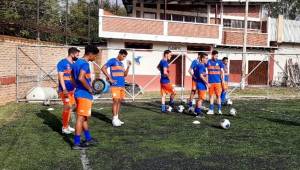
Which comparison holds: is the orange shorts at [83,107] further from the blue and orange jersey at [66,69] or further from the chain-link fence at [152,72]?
the chain-link fence at [152,72]

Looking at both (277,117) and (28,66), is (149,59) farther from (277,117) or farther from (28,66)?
(277,117)

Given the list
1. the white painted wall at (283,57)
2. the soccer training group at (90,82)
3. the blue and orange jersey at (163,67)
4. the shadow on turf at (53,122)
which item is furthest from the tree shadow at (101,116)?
the white painted wall at (283,57)

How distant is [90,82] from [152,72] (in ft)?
70.8

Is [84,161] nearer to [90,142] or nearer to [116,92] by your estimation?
[90,142]

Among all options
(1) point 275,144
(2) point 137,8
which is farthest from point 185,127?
(2) point 137,8

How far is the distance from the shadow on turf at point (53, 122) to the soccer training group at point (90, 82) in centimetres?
36

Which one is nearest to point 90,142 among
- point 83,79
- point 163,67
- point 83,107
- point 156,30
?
point 83,107

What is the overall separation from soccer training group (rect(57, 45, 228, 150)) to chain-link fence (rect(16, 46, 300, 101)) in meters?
5.33

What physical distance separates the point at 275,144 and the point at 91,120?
543cm

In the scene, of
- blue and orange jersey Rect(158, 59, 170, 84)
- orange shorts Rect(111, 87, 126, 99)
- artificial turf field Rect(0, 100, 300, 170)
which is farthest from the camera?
blue and orange jersey Rect(158, 59, 170, 84)

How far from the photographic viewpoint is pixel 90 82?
828 cm

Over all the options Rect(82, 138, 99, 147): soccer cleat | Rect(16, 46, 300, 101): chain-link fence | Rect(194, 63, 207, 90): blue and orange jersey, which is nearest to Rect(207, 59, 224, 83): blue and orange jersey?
Rect(194, 63, 207, 90): blue and orange jersey

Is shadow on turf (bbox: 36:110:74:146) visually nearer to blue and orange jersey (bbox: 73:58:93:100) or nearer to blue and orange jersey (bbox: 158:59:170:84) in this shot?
blue and orange jersey (bbox: 73:58:93:100)

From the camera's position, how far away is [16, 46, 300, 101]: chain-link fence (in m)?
17.5
